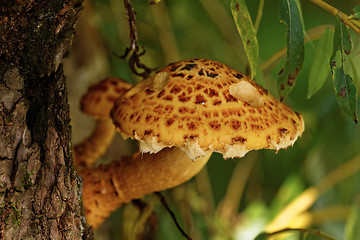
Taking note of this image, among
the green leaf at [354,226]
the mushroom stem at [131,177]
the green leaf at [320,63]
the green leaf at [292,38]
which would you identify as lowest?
the green leaf at [354,226]

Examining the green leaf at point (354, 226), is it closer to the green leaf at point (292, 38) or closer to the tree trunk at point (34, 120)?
the green leaf at point (292, 38)

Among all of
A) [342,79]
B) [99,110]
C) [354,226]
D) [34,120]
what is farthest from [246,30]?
[354,226]

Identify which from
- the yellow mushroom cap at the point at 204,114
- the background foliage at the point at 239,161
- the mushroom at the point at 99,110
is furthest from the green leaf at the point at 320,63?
the background foliage at the point at 239,161

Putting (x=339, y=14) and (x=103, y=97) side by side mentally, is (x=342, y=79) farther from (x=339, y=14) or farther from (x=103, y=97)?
(x=103, y=97)

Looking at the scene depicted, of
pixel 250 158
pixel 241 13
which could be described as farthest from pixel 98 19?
pixel 241 13

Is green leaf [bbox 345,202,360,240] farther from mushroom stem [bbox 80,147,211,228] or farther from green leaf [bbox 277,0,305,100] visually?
green leaf [bbox 277,0,305,100]

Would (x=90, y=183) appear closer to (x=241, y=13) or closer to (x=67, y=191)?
(x=67, y=191)

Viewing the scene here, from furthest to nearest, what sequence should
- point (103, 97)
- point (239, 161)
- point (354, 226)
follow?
point (239, 161)
point (354, 226)
point (103, 97)
